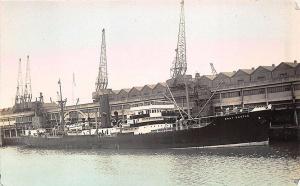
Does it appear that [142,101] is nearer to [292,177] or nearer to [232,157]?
[232,157]

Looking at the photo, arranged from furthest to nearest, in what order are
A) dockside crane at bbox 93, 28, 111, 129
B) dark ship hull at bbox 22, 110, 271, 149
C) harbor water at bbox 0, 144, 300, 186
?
dockside crane at bbox 93, 28, 111, 129, dark ship hull at bbox 22, 110, 271, 149, harbor water at bbox 0, 144, 300, 186

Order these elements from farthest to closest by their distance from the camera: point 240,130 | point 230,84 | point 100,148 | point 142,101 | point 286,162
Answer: point 142,101 → point 230,84 → point 100,148 → point 240,130 → point 286,162

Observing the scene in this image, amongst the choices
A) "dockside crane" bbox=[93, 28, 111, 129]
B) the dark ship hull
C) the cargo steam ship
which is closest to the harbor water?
the dark ship hull

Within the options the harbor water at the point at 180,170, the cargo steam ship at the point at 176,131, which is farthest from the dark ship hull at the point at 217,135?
the harbor water at the point at 180,170

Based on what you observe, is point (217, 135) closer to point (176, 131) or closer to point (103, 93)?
point (176, 131)

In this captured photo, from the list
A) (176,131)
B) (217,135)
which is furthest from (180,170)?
(176,131)

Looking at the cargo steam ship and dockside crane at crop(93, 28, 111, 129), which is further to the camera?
dockside crane at crop(93, 28, 111, 129)

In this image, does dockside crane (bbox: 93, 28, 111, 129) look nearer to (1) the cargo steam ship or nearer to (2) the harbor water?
(1) the cargo steam ship

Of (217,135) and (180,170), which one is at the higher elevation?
(217,135)

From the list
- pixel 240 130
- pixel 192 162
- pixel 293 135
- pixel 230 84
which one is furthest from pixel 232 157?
pixel 230 84
